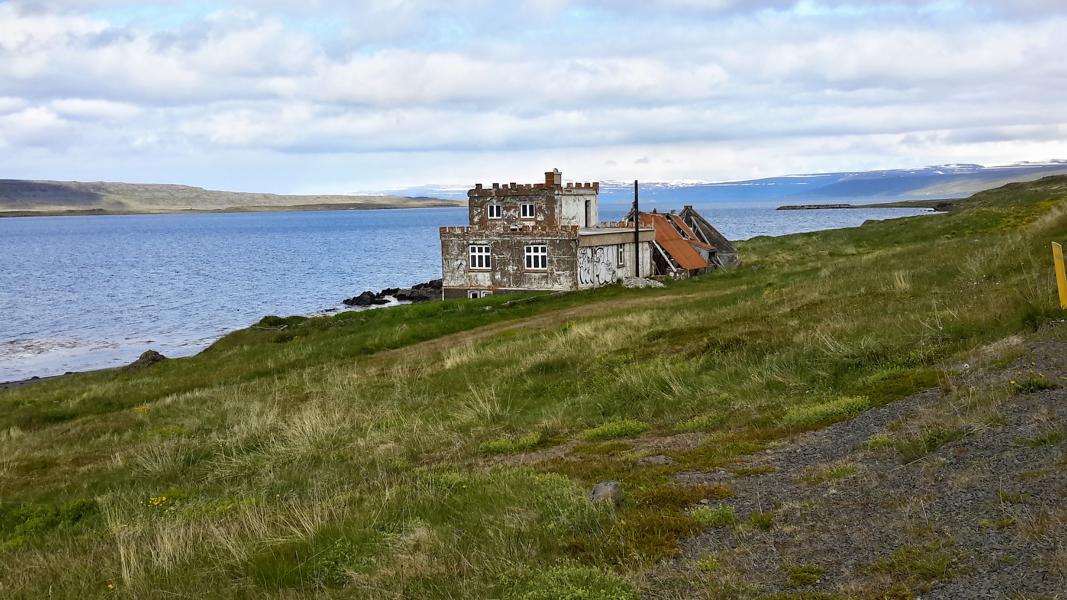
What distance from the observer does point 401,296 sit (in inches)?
2886

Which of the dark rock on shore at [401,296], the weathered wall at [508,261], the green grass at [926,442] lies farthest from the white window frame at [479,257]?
the green grass at [926,442]

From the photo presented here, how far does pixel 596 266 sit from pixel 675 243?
29.2ft

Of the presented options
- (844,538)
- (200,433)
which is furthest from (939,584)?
(200,433)

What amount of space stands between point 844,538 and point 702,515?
1362mm

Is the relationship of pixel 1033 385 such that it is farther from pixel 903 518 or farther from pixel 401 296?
pixel 401 296

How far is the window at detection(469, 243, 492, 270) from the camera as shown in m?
51.6

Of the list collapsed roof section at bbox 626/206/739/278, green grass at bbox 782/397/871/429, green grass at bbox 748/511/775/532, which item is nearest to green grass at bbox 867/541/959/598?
green grass at bbox 748/511/775/532

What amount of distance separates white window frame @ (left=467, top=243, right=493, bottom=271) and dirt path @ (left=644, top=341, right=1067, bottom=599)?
42153 mm

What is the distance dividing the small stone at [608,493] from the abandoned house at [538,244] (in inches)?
1570

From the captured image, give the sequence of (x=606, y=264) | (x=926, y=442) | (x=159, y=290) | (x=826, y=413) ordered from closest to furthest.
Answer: (x=926, y=442)
(x=826, y=413)
(x=606, y=264)
(x=159, y=290)

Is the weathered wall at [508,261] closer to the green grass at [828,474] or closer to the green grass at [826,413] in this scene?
the green grass at [826,413]

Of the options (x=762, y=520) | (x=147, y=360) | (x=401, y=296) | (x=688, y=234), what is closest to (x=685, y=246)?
(x=688, y=234)

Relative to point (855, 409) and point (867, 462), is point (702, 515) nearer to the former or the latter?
point (867, 462)

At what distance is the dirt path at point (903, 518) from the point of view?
5.96 metres
